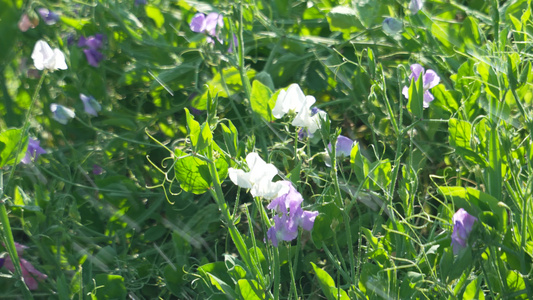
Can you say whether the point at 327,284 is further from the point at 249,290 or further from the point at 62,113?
the point at 62,113

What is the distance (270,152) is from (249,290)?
1.66 feet

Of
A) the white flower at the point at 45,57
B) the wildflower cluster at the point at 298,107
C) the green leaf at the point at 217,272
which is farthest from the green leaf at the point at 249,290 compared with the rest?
the white flower at the point at 45,57

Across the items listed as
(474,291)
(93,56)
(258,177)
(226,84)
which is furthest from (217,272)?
(93,56)

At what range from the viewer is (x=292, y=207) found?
85 cm

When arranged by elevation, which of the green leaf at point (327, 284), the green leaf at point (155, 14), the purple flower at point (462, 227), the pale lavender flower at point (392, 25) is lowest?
the green leaf at point (327, 284)

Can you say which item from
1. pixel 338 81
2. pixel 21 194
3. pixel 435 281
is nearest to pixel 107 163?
pixel 21 194

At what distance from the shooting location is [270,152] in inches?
51.1

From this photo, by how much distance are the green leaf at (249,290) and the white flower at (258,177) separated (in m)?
0.12

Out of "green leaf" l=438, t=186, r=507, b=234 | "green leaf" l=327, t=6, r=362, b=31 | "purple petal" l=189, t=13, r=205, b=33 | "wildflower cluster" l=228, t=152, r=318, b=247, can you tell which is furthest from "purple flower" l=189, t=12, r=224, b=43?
"green leaf" l=438, t=186, r=507, b=234

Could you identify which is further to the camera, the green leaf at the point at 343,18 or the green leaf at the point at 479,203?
the green leaf at the point at 343,18

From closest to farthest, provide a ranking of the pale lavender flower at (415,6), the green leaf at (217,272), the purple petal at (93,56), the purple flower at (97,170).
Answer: the green leaf at (217,272), the pale lavender flower at (415,6), the purple flower at (97,170), the purple petal at (93,56)

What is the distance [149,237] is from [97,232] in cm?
10

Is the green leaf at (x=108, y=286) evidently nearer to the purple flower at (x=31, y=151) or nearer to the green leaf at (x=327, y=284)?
the purple flower at (x=31, y=151)

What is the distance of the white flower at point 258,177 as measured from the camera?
0.77 m
